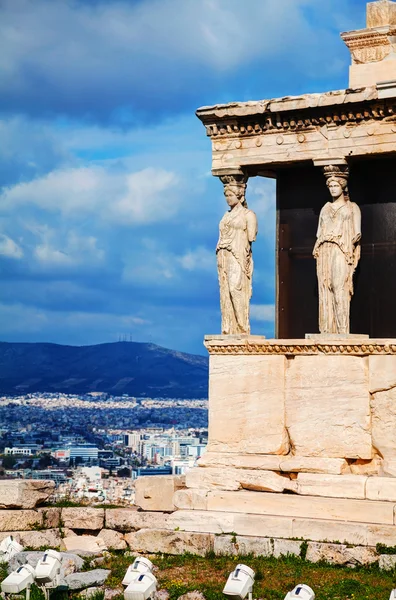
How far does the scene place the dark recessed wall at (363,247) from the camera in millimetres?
16688

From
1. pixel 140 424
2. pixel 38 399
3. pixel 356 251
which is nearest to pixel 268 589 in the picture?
pixel 356 251

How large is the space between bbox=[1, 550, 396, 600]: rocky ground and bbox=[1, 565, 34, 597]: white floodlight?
0.68 metres

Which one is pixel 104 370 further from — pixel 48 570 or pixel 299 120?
pixel 48 570

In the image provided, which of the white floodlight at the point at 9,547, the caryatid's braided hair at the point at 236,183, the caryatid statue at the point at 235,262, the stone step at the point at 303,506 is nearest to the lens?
the stone step at the point at 303,506

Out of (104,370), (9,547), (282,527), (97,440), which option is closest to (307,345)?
(282,527)

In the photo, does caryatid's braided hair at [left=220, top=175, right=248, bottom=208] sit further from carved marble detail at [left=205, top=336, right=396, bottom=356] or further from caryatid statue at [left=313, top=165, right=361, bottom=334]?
carved marble detail at [left=205, top=336, right=396, bottom=356]

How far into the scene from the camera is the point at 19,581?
13.2 meters

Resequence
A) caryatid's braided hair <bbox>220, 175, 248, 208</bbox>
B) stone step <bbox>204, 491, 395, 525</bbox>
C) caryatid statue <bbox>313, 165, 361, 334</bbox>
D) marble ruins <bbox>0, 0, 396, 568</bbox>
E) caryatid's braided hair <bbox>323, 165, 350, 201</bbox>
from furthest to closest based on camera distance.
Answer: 1. caryatid's braided hair <bbox>220, 175, 248, 208</bbox>
2. caryatid's braided hair <bbox>323, 165, 350, 201</bbox>
3. caryatid statue <bbox>313, 165, 361, 334</bbox>
4. marble ruins <bbox>0, 0, 396, 568</bbox>
5. stone step <bbox>204, 491, 395, 525</bbox>

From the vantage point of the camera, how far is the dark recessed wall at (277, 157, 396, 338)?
54.7 feet

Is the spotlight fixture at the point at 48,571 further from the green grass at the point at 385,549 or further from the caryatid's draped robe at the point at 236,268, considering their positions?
the caryatid's draped robe at the point at 236,268

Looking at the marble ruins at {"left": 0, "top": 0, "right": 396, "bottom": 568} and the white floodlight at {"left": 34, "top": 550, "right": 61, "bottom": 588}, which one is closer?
the white floodlight at {"left": 34, "top": 550, "right": 61, "bottom": 588}

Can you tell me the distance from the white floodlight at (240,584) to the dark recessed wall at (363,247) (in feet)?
15.6

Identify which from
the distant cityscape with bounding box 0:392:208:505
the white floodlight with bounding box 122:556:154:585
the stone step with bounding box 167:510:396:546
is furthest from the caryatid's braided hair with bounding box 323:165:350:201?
the white floodlight with bounding box 122:556:154:585

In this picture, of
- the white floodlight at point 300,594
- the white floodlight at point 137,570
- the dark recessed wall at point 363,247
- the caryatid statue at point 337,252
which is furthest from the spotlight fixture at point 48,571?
the dark recessed wall at point 363,247
